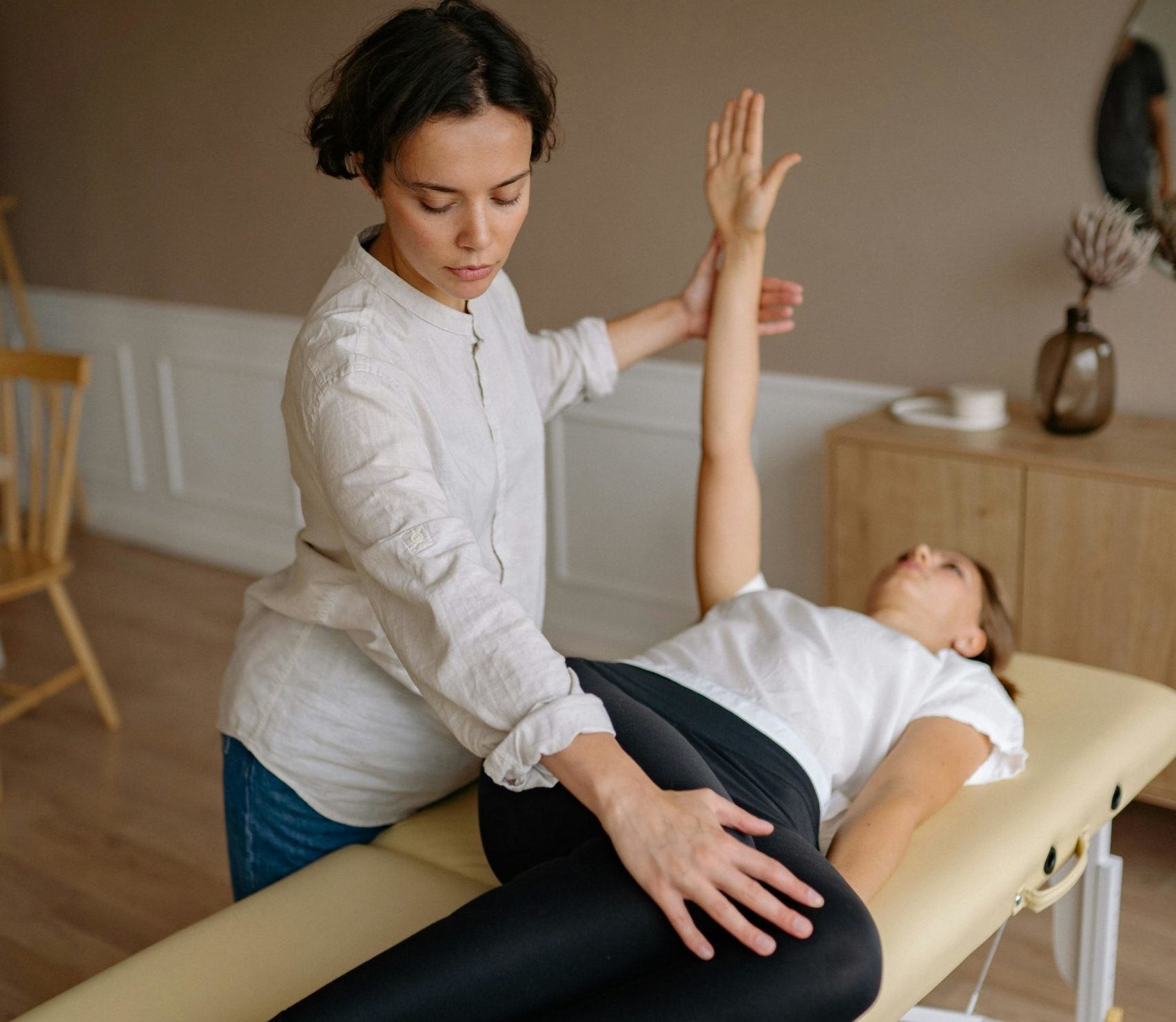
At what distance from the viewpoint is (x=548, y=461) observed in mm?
→ 3434

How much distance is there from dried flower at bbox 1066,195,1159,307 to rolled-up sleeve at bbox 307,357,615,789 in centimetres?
153

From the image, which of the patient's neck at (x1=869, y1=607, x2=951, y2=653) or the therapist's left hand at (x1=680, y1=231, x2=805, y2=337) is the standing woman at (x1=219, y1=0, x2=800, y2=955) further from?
the patient's neck at (x1=869, y1=607, x2=951, y2=653)

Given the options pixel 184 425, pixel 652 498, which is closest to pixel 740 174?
pixel 652 498

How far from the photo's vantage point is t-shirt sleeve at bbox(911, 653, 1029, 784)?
1.61 m

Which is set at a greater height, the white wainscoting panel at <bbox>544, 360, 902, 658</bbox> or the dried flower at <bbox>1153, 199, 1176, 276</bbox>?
the dried flower at <bbox>1153, 199, 1176, 276</bbox>

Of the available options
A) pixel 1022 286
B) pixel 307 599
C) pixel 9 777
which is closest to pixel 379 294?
pixel 307 599

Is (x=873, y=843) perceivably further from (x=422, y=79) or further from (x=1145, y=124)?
(x=1145, y=124)

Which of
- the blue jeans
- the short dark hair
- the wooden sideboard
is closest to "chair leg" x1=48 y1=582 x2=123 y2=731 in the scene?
the blue jeans

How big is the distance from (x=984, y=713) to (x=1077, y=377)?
0.96 meters

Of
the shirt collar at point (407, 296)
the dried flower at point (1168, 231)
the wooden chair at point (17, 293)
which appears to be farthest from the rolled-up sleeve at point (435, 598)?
the wooden chair at point (17, 293)

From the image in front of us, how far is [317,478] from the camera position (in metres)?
1.33

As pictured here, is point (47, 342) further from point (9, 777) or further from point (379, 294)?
point (379, 294)

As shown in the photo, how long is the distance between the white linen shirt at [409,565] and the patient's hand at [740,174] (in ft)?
0.77

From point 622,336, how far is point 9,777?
1.93 m
